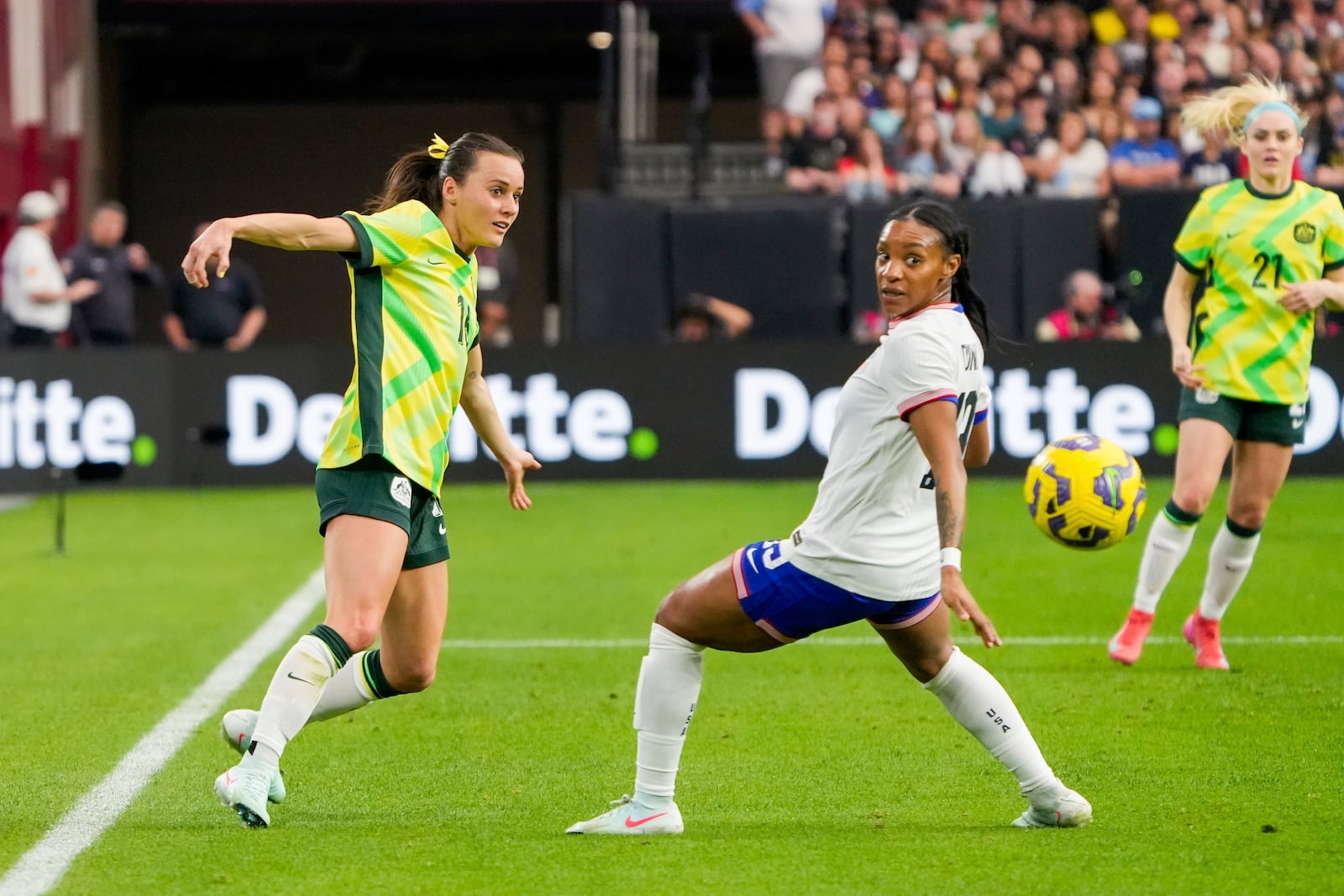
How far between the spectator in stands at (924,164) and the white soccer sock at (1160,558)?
32.2 ft

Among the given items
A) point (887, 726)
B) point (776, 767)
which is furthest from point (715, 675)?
point (776, 767)

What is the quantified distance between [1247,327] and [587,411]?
27.9ft

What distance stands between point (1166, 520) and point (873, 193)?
9.98 metres

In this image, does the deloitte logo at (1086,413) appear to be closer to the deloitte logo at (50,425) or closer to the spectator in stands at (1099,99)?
the spectator in stands at (1099,99)

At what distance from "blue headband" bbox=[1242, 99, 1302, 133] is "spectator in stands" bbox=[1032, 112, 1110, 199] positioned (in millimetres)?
10257

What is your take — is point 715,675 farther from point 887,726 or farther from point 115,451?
point 115,451

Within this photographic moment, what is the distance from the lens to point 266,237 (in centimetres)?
492

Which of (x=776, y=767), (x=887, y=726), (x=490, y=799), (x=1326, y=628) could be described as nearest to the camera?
(x=490, y=799)

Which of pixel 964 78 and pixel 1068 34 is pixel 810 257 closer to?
pixel 964 78

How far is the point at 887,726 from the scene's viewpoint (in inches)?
270

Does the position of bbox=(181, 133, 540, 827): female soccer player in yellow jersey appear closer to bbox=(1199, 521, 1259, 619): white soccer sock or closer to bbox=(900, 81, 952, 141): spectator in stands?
bbox=(1199, 521, 1259, 619): white soccer sock

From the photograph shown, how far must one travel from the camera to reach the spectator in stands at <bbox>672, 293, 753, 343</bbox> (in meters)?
17.2

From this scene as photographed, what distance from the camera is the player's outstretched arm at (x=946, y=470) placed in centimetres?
469

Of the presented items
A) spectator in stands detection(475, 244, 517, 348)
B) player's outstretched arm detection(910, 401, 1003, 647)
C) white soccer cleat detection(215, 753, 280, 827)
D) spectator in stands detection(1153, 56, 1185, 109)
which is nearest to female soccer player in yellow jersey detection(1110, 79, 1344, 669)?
player's outstretched arm detection(910, 401, 1003, 647)
